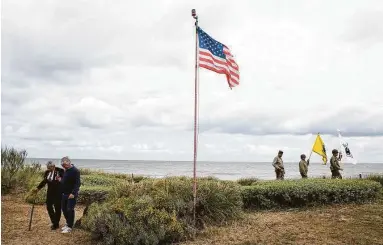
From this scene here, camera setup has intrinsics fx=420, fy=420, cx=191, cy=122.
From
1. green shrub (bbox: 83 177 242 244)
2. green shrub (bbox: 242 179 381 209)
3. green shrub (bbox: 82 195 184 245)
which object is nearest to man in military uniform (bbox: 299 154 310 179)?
green shrub (bbox: 242 179 381 209)

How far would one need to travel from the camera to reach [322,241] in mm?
8977

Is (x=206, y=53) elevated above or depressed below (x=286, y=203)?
above

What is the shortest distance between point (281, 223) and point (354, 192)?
3.67 meters

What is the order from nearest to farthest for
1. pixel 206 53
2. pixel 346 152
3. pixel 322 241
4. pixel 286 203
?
pixel 322 241 < pixel 206 53 < pixel 286 203 < pixel 346 152

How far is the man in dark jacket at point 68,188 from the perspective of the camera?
35.8 feet

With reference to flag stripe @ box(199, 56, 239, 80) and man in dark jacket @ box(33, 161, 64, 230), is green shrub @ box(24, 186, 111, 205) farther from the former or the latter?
flag stripe @ box(199, 56, 239, 80)

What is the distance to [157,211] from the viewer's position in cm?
966

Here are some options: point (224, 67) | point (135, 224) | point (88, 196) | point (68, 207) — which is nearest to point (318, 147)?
point (224, 67)

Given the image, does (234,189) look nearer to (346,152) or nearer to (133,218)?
(133,218)

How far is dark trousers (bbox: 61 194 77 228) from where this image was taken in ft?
35.6

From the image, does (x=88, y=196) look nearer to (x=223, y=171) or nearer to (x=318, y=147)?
(x=318, y=147)

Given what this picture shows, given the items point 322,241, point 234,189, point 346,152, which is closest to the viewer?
point 322,241

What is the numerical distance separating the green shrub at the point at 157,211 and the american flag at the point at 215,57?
9.94ft

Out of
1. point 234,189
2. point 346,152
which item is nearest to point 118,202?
point 234,189
